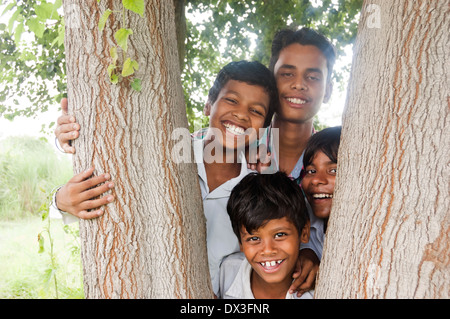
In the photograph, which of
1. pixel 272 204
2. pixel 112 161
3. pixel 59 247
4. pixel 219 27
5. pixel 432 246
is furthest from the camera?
pixel 59 247

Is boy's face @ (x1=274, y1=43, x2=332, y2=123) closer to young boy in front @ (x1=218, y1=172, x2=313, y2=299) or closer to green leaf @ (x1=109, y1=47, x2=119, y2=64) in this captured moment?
young boy in front @ (x1=218, y1=172, x2=313, y2=299)

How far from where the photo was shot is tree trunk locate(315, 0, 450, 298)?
141 cm

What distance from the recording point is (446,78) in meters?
1.47

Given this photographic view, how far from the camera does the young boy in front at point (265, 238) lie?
236cm

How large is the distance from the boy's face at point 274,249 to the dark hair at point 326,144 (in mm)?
586

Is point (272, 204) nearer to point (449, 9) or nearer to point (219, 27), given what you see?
point (449, 9)

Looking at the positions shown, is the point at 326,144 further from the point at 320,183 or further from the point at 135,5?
the point at 135,5

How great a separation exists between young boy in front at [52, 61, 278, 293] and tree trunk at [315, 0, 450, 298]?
3.60ft

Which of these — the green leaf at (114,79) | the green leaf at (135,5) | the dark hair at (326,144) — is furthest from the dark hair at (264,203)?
the green leaf at (135,5)

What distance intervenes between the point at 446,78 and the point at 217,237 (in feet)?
5.43

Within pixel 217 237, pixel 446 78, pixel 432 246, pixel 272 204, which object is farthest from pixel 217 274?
pixel 446 78

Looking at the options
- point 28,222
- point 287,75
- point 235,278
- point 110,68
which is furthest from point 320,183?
point 28,222

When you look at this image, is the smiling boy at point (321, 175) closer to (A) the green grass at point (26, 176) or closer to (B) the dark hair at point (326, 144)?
(B) the dark hair at point (326, 144)
